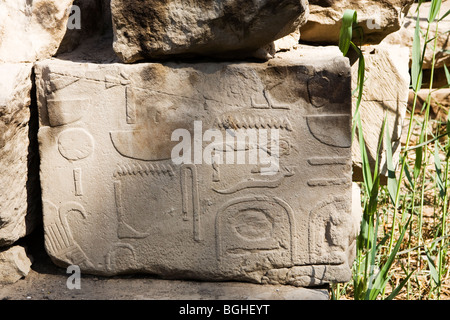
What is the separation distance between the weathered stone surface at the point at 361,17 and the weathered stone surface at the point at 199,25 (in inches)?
19.3

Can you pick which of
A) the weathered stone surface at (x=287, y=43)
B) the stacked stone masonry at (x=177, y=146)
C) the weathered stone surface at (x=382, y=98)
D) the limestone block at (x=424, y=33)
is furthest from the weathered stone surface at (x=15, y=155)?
the limestone block at (x=424, y=33)

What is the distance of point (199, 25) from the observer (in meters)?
1.74

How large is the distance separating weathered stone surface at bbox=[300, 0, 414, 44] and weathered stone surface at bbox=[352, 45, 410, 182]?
0.09 m

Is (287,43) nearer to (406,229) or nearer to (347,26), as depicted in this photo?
(347,26)

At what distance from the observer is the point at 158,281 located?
6.40 ft

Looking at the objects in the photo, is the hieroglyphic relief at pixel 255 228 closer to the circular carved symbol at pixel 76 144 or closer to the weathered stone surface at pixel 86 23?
the circular carved symbol at pixel 76 144

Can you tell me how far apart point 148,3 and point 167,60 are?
19 centimetres

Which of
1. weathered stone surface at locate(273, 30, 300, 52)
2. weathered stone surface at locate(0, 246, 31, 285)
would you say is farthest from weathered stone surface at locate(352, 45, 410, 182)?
weathered stone surface at locate(0, 246, 31, 285)

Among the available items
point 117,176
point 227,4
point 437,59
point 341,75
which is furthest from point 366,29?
point 437,59

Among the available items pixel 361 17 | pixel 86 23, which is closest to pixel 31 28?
pixel 86 23

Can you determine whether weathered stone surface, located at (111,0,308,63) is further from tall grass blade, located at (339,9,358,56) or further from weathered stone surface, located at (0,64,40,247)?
weathered stone surface, located at (0,64,40,247)

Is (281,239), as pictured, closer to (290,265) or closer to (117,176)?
(290,265)

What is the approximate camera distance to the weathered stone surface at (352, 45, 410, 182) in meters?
2.33

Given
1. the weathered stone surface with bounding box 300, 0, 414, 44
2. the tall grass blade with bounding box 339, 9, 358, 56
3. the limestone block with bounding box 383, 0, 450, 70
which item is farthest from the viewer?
the limestone block with bounding box 383, 0, 450, 70
